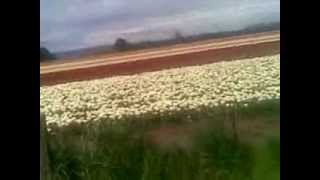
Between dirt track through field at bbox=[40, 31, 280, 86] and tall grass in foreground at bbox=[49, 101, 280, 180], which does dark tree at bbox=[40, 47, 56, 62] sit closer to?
dirt track through field at bbox=[40, 31, 280, 86]

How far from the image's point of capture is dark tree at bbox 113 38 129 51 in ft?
4.00

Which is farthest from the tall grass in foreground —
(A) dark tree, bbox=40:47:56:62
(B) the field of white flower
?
(A) dark tree, bbox=40:47:56:62

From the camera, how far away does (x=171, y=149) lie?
1.21m

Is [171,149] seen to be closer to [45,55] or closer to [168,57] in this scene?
[168,57]

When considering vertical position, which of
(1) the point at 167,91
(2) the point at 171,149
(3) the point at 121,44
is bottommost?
(2) the point at 171,149

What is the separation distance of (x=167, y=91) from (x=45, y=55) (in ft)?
0.88

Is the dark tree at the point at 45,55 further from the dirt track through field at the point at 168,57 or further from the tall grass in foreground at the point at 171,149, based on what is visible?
the tall grass in foreground at the point at 171,149

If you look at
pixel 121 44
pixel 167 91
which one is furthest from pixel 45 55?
pixel 167 91

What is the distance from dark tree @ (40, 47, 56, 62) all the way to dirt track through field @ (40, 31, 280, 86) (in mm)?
20

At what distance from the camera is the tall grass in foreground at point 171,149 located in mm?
1203

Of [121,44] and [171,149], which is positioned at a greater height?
[121,44]
